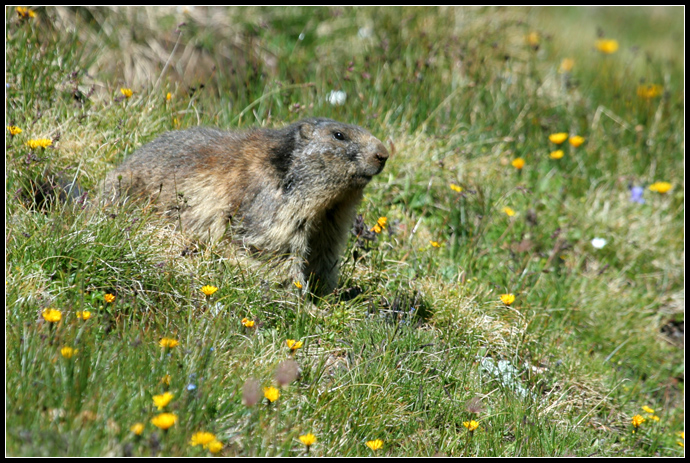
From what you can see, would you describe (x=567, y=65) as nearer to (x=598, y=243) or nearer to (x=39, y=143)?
(x=598, y=243)

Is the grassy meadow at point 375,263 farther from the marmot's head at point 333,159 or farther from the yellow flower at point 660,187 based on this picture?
the marmot's head at point 333,159

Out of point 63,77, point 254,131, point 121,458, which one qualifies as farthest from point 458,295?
point 63,77

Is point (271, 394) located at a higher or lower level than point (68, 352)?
lower

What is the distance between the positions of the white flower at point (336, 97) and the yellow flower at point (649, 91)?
14.8 feet

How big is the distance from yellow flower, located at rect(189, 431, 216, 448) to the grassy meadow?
3cm

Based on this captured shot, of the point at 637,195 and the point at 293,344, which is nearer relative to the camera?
the point at 293,344

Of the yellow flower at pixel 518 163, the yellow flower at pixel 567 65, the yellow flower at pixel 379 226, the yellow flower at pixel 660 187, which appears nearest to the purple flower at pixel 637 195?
the yellow flower at pixel 660 187

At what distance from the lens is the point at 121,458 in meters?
2.95

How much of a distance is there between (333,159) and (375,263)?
105 centimetres

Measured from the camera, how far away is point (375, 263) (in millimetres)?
5453

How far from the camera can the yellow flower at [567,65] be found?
9.73 metres

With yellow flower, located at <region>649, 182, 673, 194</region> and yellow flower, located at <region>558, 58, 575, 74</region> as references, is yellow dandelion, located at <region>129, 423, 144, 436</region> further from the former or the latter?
yellow flower, located at <region>558, 58, 575, 74</region>

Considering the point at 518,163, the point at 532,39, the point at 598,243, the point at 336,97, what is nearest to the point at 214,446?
the point at 336,97

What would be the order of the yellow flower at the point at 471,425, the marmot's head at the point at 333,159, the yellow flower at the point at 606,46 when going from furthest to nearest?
the yellow flower at the point at 606,46
the marmot's head at the point at 333,159
the yellow flower at the point at 471,425
